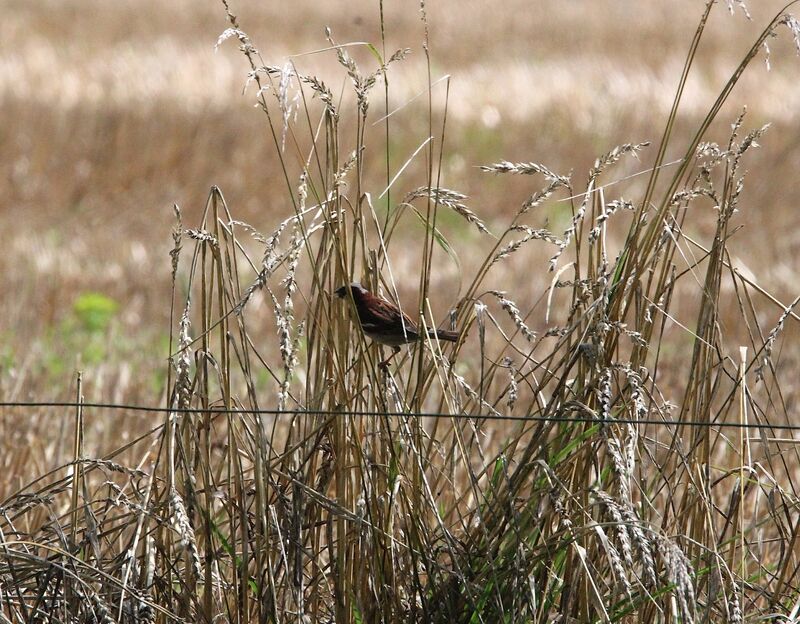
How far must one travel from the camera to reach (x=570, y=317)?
A: 263cm

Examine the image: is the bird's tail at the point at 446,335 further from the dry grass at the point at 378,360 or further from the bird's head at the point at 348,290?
the bird's head at the point at 348,290

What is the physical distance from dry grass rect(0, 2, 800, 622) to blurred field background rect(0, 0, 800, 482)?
0.18 feet

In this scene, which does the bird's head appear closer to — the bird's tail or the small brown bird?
the small brown bird

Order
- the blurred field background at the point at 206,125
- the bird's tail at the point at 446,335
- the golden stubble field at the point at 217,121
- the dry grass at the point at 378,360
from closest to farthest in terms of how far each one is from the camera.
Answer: the dry grass at the point at 378,360, the bird's tail at the point at 446,335, the blurred field background at the point at 206,125, the golden stubble field at the point at 217,121

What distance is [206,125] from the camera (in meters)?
14.1

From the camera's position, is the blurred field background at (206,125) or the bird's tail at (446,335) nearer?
the bird's tail at (446,335)

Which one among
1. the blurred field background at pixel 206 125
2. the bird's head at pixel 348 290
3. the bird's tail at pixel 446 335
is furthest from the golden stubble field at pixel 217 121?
the bird's tail at pixel 446 335

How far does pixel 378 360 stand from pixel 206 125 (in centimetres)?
1183

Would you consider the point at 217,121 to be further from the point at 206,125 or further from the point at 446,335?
the point at 446,335

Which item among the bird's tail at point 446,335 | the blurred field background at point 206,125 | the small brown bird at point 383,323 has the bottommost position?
the bird's tail at point 446,335

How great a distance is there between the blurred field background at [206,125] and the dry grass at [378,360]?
2.1 inches

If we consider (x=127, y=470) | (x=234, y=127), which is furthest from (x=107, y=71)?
(x=127, y=470)

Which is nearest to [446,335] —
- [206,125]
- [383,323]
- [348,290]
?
[383,323]

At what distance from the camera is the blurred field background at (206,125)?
30.7ft
